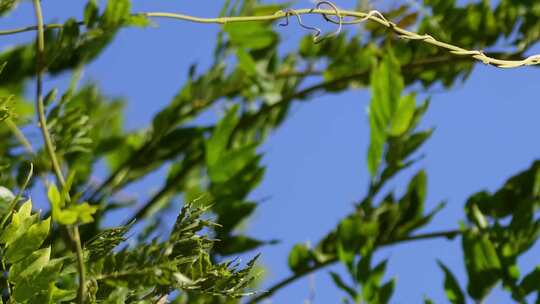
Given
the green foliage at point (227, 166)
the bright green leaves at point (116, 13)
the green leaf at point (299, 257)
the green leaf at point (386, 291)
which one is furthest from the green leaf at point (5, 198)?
the green leaf at point (299, 257)

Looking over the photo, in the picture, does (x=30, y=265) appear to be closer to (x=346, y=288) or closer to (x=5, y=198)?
(x=5, y=198)

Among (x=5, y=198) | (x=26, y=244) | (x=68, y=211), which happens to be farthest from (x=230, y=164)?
(x=68, y=211)

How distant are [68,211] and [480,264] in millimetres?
685

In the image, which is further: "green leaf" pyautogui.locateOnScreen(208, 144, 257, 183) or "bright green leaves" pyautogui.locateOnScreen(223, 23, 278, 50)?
"bright green leaves" pyautogui.locateOnScreen(223, 23, 278, 50)

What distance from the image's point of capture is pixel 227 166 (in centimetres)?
114

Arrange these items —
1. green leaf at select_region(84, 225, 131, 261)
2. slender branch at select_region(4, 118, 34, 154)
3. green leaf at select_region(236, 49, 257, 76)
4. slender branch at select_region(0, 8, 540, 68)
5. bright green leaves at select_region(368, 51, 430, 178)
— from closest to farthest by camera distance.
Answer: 1. green leaf at select_region(84, 225, 131, 261)
2. slender branch at select_region(0, 8, 540, 68)
3. slender branch at select_region(4, 118, 34, 154)
4. bright green leaves at select_region(368, 51, 430, 178)
5. green leaf at select_region(236, 49, 257, 76)

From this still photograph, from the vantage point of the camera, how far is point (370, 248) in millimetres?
1078

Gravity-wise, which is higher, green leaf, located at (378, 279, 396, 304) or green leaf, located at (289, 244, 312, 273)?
green leaf, located at (289, 244, 312, 273)

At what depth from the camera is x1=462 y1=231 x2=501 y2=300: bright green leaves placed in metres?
1.05

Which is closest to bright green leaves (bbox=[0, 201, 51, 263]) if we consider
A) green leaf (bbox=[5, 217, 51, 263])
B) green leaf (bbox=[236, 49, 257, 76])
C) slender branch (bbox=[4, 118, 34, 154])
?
green leaf (bbox=[5, 217, 51, 263])

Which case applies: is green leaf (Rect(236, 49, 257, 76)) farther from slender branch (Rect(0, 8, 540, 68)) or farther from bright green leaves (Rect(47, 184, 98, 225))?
bright green leaves (Rect(47, 184, 98, 225))

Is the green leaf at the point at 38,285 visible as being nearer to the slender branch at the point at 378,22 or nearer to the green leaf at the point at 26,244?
the green leaf at the point at 26,244

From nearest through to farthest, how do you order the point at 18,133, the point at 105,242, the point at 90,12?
the point at 105,242, the point at 18,133, the point at 90,12

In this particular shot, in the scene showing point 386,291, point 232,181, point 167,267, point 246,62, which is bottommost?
point 167,267
